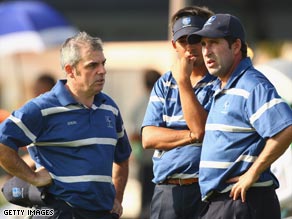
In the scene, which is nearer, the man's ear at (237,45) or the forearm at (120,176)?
the man's ear at (237,45)

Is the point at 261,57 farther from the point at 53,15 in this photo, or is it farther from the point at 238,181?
the point at 238,181

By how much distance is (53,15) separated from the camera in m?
14.0

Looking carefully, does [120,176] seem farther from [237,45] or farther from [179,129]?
[237,45]

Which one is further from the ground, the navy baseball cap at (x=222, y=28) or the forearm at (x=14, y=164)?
the navy baseball cap at (x=222, y=28)

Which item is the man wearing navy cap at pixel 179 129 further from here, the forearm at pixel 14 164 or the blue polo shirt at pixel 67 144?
the forearm at pixel 14 164

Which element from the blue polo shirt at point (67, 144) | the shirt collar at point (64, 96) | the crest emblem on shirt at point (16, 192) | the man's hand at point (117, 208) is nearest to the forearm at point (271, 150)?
the blue polo shirt at point (67, 144)

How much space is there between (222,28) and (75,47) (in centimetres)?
104

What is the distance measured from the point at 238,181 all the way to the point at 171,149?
2.48 feet

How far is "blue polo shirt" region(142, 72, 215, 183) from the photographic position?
6652mm

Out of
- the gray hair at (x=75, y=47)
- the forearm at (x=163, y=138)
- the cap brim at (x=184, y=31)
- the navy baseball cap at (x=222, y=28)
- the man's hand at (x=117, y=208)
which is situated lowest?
the man's hand at (x=117, y=208)

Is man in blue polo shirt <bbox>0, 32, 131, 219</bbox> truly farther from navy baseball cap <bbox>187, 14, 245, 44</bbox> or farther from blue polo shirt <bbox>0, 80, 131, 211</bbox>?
navy baseball cap <bbox>187, 14, 245, 44</bbox>

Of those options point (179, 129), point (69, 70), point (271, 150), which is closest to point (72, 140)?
point (69, 70)

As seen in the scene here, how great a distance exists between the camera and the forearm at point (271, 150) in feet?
19.5

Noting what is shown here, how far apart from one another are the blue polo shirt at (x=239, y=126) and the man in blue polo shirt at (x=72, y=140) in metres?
0.72
